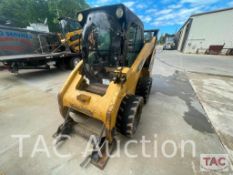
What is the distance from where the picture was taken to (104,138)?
1965 mm

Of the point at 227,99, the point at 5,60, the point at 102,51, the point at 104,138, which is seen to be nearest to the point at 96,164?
the point at 104,138

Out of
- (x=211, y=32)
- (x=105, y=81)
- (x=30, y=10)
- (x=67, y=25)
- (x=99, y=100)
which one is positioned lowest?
(x=99, y=100)

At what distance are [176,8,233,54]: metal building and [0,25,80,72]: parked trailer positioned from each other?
21672 millimetres

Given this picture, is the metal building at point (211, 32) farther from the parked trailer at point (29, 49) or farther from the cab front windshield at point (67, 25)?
the parked trailer at point (29, 49)

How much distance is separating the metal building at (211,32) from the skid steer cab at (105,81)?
2255 centimetres

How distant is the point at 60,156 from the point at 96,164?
2.02 feet

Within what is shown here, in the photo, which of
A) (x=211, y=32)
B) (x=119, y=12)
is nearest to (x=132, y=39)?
(x=119, y=12)

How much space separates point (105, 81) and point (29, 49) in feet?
22.7

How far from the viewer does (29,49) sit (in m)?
6.95

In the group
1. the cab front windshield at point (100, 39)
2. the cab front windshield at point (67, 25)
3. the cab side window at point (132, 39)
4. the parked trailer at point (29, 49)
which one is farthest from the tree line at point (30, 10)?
the cab side window at point (132, 39)

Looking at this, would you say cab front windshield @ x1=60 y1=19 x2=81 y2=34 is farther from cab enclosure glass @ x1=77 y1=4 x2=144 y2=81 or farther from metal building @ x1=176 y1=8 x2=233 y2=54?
metal building @ x1=176 y1=8 x2=233 y2=54

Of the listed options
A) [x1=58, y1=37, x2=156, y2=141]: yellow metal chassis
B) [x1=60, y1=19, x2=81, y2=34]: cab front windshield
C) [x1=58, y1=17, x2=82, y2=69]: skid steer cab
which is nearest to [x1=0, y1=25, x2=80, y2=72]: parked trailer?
[x1=58, y1=17, x2=82, y2=69]: skid steer cab

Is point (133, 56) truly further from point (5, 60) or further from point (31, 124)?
point (5, 60)

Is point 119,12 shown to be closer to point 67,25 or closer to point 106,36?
point 106,36
